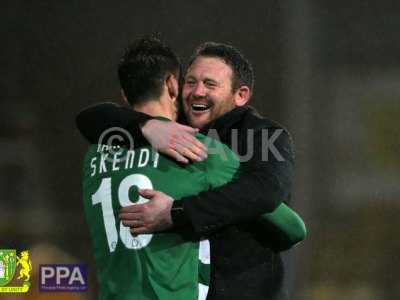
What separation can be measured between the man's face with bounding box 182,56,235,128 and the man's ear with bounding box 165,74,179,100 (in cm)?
12

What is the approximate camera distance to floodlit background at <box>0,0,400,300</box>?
3.03 meters

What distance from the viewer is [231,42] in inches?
123

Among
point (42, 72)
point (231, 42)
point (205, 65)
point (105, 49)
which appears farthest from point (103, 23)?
point (205, 65)

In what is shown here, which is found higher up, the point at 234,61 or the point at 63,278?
the point at 234,61

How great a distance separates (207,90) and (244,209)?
1.09 ft

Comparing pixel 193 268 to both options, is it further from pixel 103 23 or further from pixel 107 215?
pixel 103 23

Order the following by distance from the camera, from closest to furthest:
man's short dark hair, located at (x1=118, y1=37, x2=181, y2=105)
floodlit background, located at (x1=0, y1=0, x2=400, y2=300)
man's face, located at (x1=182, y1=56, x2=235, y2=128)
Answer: man's short dark hair, located at (x1=118, y1=37, x2=181, y2=105), man's face, located at (x1=182, y1=56, x2=235, y2=128), floodlit background, located at (x1=0, y1=0, x2=400, y2=300)

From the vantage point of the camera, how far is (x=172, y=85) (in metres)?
1.53

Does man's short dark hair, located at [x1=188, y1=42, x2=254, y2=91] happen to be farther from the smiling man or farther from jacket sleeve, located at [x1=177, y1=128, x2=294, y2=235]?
jacket sleeve, located at [x1=177, y1=128, x2=294, y2=235]

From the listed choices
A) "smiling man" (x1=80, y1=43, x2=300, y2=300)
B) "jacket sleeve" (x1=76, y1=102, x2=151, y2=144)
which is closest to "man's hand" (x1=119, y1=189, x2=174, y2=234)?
"smiling man" (x1=80, y1=43, x2=300, y2=300)

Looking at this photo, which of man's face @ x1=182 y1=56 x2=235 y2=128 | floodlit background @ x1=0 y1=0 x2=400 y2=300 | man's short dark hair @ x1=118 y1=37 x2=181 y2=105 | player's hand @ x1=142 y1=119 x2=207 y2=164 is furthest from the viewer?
floodlit background @ x1=0 y1=0 x2=400 y2=300

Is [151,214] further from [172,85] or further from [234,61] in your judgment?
[234,61]

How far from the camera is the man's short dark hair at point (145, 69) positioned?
1500 mm

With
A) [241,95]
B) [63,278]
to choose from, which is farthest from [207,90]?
[63,278]
